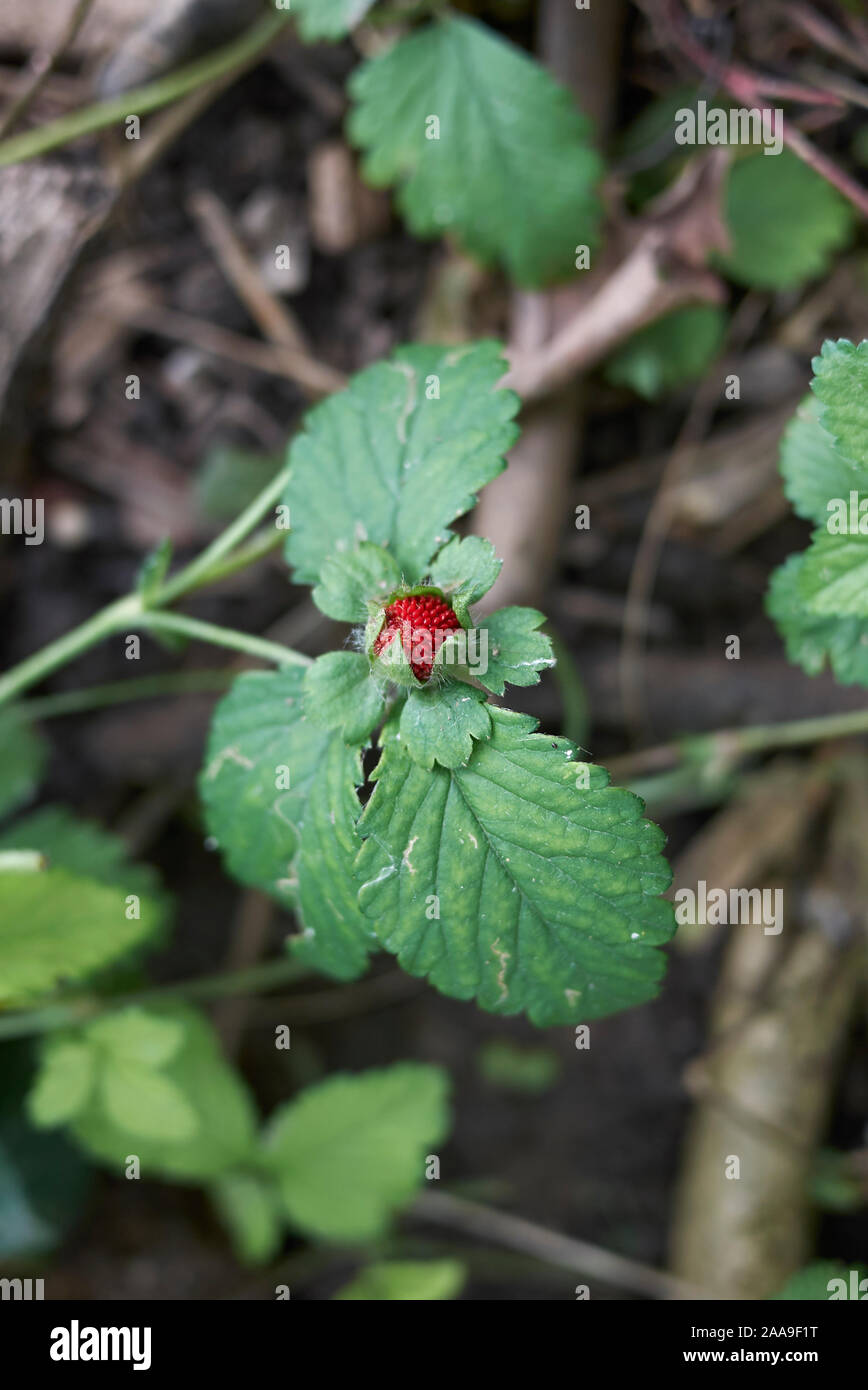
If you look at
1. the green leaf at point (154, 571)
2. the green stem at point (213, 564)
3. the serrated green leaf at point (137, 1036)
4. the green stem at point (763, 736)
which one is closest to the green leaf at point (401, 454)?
the green stem at point (213, 564)

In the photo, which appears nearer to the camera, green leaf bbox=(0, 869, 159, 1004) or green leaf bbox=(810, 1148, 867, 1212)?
green leaf bbox=(0, 869, 159, 1004)

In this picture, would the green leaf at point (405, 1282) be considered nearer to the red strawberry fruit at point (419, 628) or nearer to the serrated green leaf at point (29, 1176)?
the serrated green leaf at point (29, 1176)

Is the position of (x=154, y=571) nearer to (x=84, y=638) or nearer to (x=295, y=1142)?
(x=84, y=638)

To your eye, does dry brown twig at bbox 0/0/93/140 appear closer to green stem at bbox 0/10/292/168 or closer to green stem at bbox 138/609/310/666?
green stem at bbox 0/10/292/168

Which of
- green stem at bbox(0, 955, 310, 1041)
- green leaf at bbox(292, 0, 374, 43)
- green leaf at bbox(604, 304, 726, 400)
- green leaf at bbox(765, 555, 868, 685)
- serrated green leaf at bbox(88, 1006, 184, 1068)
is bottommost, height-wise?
serrated green leaf at bbox(88, 1006, 184, 1068)

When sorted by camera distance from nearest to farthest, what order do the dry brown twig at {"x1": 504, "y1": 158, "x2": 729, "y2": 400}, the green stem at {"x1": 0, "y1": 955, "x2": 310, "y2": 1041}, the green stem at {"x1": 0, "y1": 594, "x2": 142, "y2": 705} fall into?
the green stem at {"x1": 0, "y1": 594, "x2": 142, "y2": 705} → the dry brown twig at {"x1": 504, "y1": 158, "x2": 729, "y2": 400} → the green stem at {"x1": 0, "y1": 955, "x2": 310, "y2": 1041}

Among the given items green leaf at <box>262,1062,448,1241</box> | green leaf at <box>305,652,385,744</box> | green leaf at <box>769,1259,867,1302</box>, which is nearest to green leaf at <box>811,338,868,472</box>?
green leaf at <box>305,652,385,744</box>
